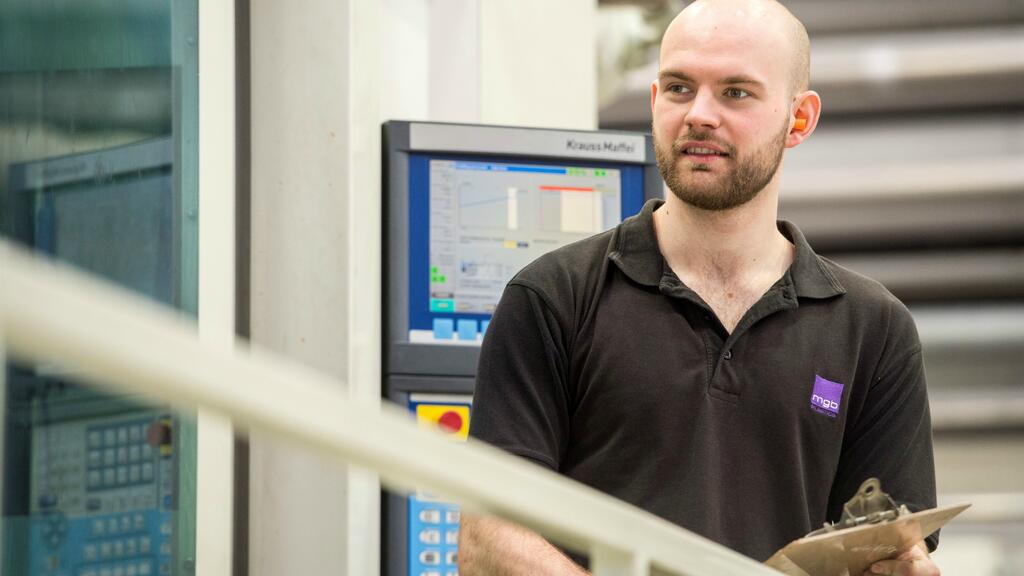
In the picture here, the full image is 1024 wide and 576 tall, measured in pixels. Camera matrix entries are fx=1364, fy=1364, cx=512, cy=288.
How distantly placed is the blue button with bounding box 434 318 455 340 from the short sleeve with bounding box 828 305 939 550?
79cm

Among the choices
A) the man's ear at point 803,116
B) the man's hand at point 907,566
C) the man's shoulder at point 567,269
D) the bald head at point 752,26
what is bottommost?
the man's hand at point 907,566

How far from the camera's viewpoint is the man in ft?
5.96

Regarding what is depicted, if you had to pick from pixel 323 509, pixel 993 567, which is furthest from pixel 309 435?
pixel 993 567

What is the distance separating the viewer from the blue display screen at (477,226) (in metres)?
2.45

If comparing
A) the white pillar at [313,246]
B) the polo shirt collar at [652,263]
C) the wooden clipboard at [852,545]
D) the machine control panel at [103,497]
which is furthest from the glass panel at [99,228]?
the wooden clipboard at [852,545]

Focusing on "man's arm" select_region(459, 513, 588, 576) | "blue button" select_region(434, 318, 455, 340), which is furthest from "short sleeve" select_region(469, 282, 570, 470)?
"blue button" select_region(434, 318, 455, 340)

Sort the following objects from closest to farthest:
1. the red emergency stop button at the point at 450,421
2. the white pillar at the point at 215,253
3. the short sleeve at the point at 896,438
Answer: the short sleeve at the point at 896,438 → the white pillar at the point at 215,253 → the red emergency stop button at the point at 450,421

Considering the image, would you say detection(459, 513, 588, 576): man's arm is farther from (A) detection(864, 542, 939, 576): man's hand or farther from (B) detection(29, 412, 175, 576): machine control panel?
(B) detection(29, 412, 175, 576): machine control panel

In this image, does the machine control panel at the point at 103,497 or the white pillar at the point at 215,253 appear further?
the white pillar at the point at 215,253

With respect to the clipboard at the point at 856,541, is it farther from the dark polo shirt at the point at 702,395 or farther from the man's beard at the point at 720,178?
the man's beard at the point at 720,178

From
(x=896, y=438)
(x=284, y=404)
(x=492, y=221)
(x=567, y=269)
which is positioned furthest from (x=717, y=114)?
(x=284, y=404)

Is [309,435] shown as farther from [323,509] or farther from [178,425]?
[323,509]

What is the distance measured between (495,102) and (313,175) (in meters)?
0.58

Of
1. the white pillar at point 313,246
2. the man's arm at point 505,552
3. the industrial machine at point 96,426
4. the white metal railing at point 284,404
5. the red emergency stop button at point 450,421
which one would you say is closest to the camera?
the white metal railing at point 284,404
